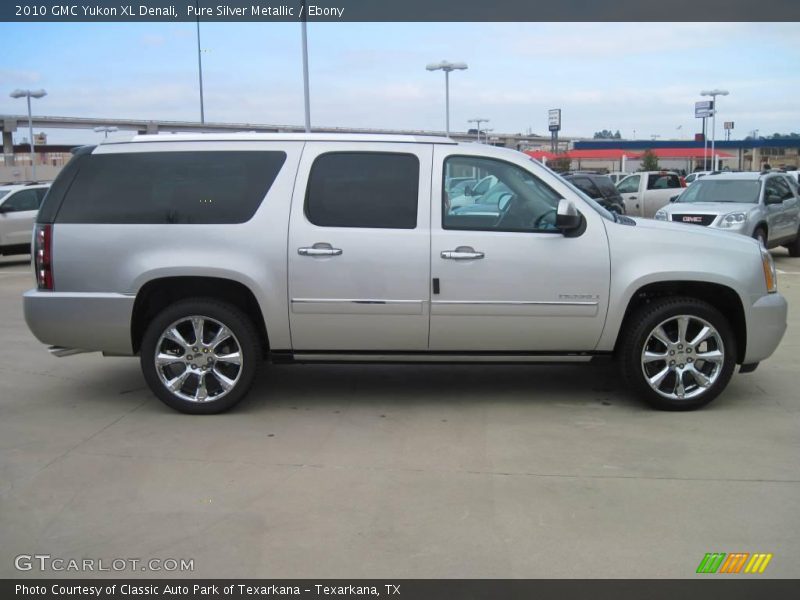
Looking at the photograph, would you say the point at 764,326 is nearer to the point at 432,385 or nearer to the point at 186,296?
the point at 432,385

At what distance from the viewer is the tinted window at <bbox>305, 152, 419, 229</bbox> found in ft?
18.5

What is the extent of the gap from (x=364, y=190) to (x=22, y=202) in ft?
45.5

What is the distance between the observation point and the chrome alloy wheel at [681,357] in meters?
5.69

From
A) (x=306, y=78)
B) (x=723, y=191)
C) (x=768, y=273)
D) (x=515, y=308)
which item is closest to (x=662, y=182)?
(x=723, y=191)

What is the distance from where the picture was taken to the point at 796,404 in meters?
6.00

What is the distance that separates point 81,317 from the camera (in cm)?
564

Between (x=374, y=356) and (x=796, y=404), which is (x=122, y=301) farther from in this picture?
(x=796, y=404)

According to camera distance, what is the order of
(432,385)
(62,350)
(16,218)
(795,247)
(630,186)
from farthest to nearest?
(630,186) < (795,247) < (16,218) < (432,385) < (62,350)

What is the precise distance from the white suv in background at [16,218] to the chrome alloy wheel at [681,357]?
14298 millimetres

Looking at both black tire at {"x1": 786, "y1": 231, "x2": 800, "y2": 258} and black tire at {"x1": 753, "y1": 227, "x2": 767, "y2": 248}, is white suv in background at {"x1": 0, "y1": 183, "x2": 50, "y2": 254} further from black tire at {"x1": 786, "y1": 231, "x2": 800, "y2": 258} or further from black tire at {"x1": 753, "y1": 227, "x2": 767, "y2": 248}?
black tire at {"x1": 786, "y1": 231, "x2": 800, "y2": 258}

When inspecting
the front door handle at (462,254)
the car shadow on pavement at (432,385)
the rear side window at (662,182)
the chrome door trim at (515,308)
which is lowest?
A: the car shadow on pavement at (432,385)

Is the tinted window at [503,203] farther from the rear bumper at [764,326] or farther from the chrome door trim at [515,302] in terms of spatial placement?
the rear bumper at [764,326]

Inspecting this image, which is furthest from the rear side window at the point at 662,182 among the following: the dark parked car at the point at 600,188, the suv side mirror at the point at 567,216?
the suv side mirror at the point at 567,216
